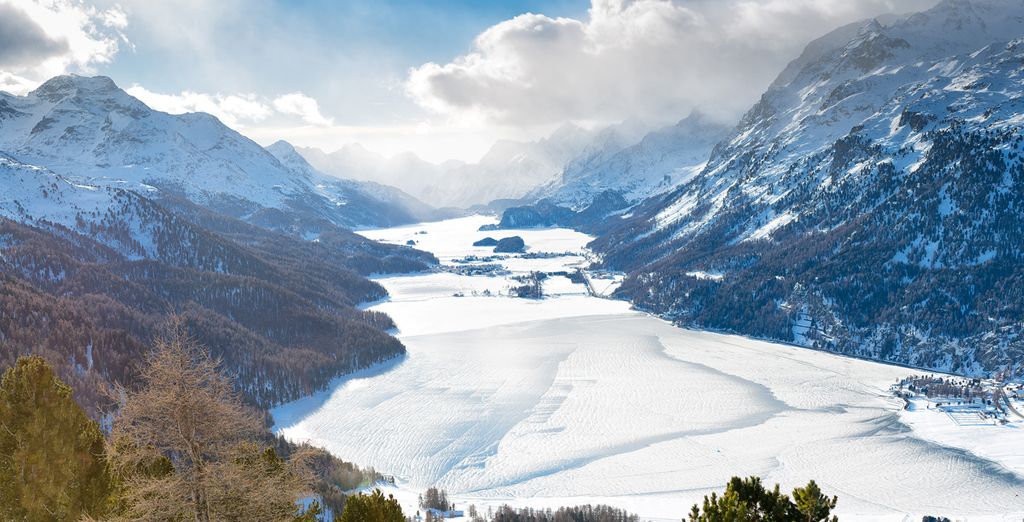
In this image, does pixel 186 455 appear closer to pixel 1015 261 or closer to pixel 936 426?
pixel 936 426

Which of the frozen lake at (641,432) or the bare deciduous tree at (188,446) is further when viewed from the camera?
the frozen lake at (641,432)

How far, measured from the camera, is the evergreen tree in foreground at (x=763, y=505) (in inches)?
808

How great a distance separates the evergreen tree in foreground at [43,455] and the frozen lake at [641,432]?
6335cm

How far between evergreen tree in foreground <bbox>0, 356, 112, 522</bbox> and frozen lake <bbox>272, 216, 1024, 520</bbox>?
6335cm

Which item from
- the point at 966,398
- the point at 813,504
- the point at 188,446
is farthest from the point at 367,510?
the point at 966,398

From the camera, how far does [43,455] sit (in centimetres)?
2445

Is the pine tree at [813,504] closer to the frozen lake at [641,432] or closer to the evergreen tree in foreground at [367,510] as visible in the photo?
the evergreen tree in foreground at [367,510]

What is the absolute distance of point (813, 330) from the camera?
193 meters

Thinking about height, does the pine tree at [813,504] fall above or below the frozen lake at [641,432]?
above

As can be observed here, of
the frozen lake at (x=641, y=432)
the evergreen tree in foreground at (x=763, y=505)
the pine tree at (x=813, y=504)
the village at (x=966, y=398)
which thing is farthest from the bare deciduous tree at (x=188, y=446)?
the village at (x=966, y=398)

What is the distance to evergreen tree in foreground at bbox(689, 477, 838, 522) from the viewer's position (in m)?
20.5

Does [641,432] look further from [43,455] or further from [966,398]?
[43,455]

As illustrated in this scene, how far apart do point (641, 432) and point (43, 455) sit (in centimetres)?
9906

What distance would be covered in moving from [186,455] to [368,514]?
35.7 feet
